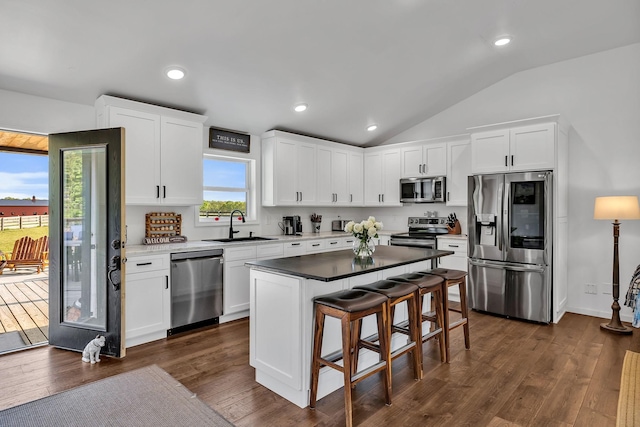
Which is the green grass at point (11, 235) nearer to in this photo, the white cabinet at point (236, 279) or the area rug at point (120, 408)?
the white cabinet at point (236, 279)

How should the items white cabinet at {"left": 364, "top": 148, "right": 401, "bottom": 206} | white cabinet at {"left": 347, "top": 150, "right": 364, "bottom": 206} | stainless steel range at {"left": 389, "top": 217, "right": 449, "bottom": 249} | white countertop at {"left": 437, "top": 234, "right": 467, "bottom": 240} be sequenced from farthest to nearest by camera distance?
white cabinet at {"left": 347, "top": 150, "right": 364, "bottom": 206} → white cabinet at {"left": 364, "top": 148, "right": 401, "bottom": 206} → stainless steel range at {"left": 389, "top": 217, "right": 449, "bottom": 249} → white countertop at {"left": 437, "top": 234, "right": 467, "bottom": 240}

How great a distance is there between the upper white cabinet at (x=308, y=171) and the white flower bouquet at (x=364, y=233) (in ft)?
7.05

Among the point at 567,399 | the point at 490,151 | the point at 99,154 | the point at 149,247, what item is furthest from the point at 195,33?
the point at 567,399

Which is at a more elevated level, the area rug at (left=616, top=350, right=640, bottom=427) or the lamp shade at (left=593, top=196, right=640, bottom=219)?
the lamp shade at (left=593, top=196, right=640, bottom=219)

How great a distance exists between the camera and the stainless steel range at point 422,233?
518cm

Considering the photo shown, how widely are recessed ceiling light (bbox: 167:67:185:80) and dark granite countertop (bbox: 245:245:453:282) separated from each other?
2016 mm

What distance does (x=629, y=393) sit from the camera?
248 cm

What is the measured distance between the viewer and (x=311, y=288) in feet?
8.08

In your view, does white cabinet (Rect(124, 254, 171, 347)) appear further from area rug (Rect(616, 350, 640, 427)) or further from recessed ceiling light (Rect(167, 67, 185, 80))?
area rug (Rect(616, 350, 640, 427))

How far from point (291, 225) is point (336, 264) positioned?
268cm

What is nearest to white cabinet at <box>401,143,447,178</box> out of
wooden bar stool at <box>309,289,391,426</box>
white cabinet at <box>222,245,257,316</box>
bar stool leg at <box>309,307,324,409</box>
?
white cabinet at <box>222,245,257,316</box>

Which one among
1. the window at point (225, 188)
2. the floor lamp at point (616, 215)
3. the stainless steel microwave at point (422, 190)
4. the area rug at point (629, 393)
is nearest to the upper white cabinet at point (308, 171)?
the window at point (225, 188)

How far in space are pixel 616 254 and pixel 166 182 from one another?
196 inches

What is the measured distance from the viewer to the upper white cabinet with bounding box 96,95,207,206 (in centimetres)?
365
